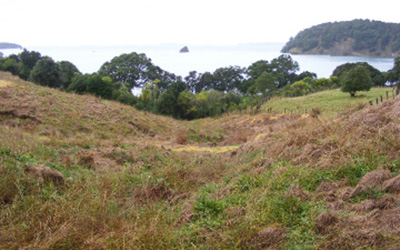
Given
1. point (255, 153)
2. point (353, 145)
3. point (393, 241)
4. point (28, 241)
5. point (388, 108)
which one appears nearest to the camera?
point (393, 241)

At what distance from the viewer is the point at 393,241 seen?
9.25 feet

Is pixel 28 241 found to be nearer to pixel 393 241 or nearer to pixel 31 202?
pixel 31 202

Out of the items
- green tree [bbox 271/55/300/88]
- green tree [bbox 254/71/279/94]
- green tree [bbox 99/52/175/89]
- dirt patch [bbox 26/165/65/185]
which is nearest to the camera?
dirt patch [bbox 26/165/65/185]

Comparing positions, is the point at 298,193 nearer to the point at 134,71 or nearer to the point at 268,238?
the point at 268,238

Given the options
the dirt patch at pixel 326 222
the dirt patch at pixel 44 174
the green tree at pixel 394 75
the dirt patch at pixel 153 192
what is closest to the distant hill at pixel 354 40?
the green tree at pixel 394 75

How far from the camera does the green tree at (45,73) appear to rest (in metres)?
28.2

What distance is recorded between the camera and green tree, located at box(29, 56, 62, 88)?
2825 centimetres

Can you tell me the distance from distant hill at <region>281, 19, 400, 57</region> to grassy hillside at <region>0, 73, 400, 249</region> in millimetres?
65030

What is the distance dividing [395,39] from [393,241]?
71.5 metres

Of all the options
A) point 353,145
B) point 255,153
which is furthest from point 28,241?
point 255,153

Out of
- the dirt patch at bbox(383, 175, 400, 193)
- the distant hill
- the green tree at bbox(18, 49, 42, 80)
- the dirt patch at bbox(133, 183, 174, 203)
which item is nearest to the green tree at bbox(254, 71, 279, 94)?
the green tree at bbox(18, 49, 42, 80)

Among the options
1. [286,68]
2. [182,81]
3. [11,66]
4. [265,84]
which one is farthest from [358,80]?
[286,68]

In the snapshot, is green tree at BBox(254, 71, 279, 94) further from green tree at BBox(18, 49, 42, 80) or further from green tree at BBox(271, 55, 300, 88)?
green tree at BBox(18, 49, 42, 80)

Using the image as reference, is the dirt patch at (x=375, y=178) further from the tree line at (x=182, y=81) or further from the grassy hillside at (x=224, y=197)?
the tree line at (x=182, y=81)
